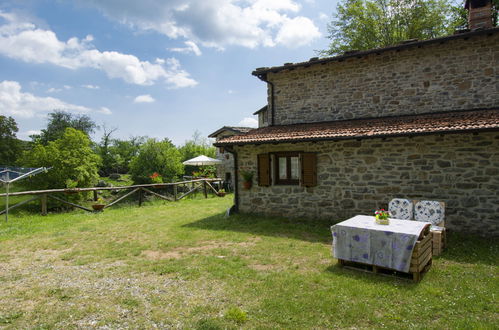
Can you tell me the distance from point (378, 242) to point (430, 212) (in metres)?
2.33

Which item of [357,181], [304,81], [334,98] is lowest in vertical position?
[357,181]

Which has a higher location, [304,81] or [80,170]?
[304,81]

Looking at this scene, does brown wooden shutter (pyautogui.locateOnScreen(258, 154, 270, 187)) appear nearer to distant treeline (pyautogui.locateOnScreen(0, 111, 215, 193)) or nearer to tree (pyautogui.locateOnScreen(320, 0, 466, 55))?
distant treeline (pyautogui.locateOnScreen(0, 111, 215, 193))

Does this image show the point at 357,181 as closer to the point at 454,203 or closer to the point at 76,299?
the point at 454,203

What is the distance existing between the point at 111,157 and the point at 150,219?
30920mm

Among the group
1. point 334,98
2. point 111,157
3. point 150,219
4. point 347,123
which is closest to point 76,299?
point 150,219

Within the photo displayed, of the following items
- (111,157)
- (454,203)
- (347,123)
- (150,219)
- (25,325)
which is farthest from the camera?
(111,157)

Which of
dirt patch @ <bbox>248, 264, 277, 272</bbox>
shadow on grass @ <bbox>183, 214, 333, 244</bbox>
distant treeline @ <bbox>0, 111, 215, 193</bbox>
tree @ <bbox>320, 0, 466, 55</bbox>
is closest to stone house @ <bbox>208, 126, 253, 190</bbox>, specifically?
distant treeline @ <bbox>0, 111, 215, 193</bbox>

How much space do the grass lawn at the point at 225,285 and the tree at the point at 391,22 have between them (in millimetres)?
17302

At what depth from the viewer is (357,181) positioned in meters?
7.80

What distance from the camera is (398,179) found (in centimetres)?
733

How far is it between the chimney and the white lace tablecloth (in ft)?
25.4

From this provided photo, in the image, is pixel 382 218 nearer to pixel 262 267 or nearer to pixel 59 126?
pixel 262 267

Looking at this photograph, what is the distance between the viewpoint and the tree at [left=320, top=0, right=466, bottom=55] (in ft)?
61.6
